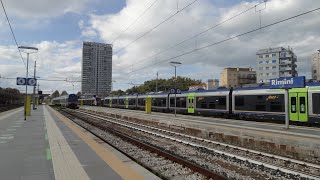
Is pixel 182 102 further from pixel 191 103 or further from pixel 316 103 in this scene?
pixel 316 103

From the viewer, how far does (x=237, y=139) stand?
17.5 m

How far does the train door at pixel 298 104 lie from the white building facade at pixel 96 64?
3405cm

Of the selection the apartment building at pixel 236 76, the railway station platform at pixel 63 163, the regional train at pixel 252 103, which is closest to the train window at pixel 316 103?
the regional train at pixel 252 103

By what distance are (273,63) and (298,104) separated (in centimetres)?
9407

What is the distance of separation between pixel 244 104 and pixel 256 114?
1.91 meters

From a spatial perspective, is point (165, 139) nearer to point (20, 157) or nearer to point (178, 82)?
point (20, 157)

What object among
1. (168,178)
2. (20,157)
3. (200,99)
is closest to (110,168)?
(168,178)

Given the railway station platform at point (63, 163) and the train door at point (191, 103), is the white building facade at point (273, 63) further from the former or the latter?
the railway station platform at point (63, 163)

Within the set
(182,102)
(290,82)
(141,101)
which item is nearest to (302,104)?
(290,82)

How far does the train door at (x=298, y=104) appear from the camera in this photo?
23.5m

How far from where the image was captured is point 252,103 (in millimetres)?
29750

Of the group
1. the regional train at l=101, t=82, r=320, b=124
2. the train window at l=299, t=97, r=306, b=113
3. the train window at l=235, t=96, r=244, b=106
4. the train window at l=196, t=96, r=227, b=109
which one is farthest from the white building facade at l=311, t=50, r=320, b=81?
the train window at l=299, t=97, r=306, b=113

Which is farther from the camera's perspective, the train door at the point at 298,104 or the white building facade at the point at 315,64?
the white building facade at the point at 315,64

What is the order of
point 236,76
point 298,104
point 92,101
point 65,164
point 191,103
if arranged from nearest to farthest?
1. point 65,164
2. point 298,104
3. point 191,103
4. point 92,101
5. point 236,76
